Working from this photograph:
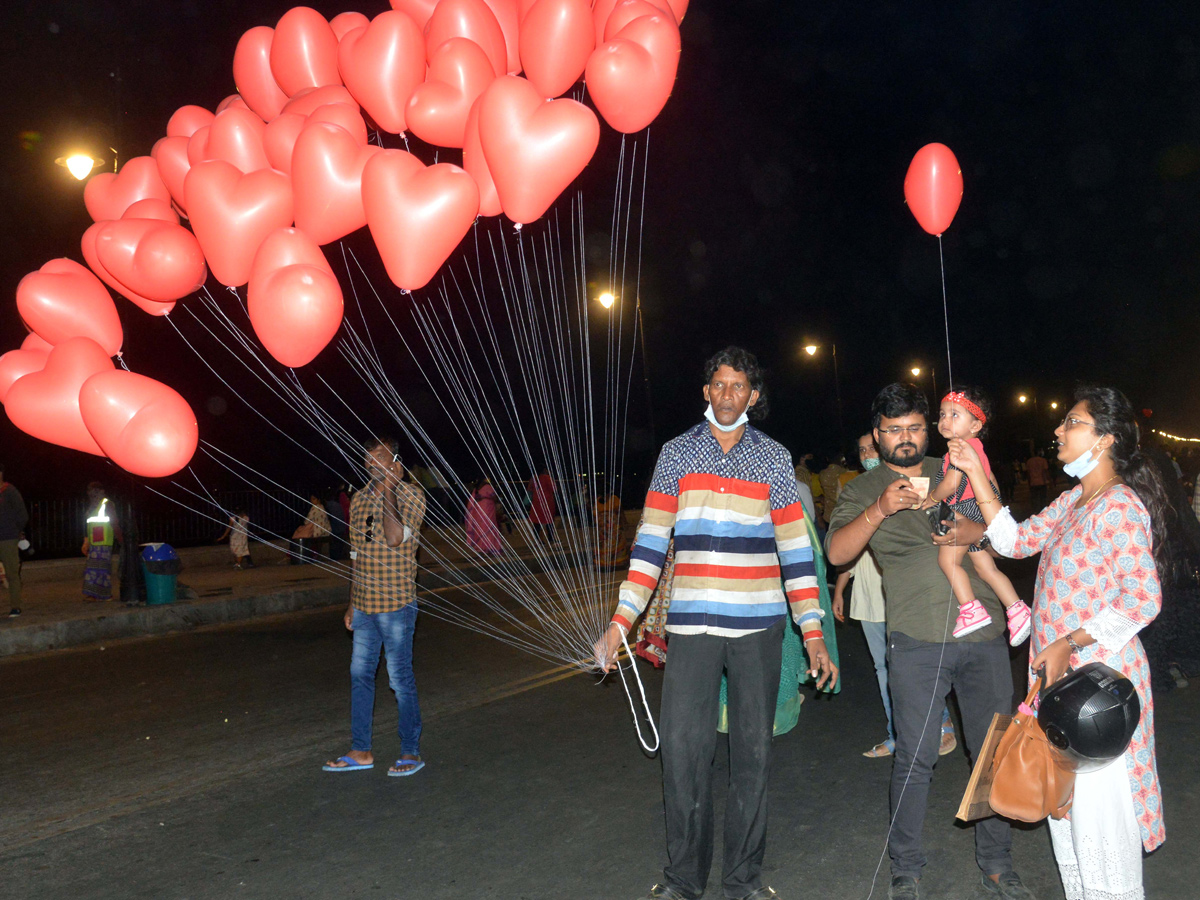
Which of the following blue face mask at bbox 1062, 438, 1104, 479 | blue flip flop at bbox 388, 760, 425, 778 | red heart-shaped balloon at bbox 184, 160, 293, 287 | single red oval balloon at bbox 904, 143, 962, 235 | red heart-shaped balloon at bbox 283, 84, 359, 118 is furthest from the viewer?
blue flip flop at bbox 388, 760, 425, 778

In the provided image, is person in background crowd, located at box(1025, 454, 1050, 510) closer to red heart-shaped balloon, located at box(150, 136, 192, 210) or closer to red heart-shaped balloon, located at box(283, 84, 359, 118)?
red heart-shaped balloon, located at box(283, 84, 359, 118)

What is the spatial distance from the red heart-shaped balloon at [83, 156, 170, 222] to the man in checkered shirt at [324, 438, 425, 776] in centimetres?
171

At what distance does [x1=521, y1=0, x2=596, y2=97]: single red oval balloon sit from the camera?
12.1ft

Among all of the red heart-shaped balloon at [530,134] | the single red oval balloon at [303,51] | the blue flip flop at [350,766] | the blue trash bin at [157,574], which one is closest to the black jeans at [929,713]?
the red heart-shaped balloon at [530,134]

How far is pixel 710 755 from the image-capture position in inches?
132

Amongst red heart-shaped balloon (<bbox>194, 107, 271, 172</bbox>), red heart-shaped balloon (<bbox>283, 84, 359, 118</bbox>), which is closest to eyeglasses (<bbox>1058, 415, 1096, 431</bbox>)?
red heart-shaped balloon (<bbox>283, 84, 359, 118</bbox>)

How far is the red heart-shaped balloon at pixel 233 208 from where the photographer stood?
379 centimetres

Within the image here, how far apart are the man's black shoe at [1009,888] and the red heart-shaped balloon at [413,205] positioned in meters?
3.34

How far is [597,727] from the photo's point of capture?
230 inches

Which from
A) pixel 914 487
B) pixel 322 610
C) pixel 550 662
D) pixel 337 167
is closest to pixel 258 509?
pixel 322 610

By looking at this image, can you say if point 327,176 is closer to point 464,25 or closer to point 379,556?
point 464,25

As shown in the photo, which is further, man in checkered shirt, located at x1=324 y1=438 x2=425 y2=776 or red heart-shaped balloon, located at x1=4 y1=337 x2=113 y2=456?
man in checkered shirt, located at x1=324 y1=438 x2=425 y2=776

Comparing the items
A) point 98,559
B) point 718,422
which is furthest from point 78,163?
point 718,422

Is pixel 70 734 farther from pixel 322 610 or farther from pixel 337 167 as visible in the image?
pixel 322 610
